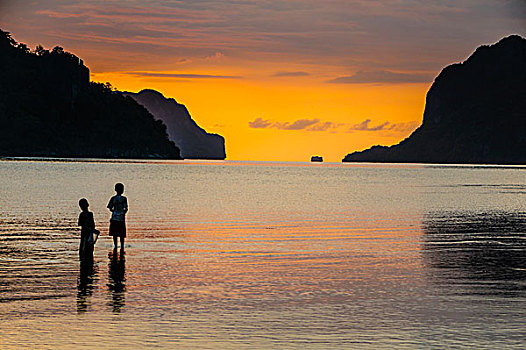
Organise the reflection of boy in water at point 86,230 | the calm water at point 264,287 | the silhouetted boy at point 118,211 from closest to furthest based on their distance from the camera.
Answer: the calm water at point 264,287 < the reflection of boy in water at point 86,230 < the silhouetted boy at point 118,211

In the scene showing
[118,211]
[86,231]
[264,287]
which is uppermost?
[118,211]

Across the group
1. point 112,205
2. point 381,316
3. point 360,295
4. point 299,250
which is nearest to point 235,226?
point 299,250

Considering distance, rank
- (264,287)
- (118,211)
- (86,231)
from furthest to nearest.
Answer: (118,211) → (86,231) → (264,287)

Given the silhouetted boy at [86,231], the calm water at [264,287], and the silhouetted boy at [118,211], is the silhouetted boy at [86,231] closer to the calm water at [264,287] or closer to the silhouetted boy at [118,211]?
the calm water at [264,287]

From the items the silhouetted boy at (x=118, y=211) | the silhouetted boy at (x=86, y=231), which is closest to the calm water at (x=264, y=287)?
the silhouetted boy at (x=86, y=231)

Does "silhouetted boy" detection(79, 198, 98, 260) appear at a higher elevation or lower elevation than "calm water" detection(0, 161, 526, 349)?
higher

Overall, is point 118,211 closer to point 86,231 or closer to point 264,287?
point 86,231

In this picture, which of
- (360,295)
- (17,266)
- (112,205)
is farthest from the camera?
(112,205)

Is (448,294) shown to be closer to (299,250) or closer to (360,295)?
(360,295)

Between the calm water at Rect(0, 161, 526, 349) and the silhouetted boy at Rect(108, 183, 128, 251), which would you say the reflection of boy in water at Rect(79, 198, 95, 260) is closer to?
the calm water at Rect(0, 161, 526, 349)

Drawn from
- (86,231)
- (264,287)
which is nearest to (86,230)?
(86,231)

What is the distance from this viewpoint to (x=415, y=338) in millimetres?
13211

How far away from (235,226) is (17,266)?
16.2 metres

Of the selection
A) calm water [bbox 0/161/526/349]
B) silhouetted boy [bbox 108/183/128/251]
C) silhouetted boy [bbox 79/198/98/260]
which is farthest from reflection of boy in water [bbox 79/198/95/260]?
silhouetted boy [bbox 108/183/128/251]
